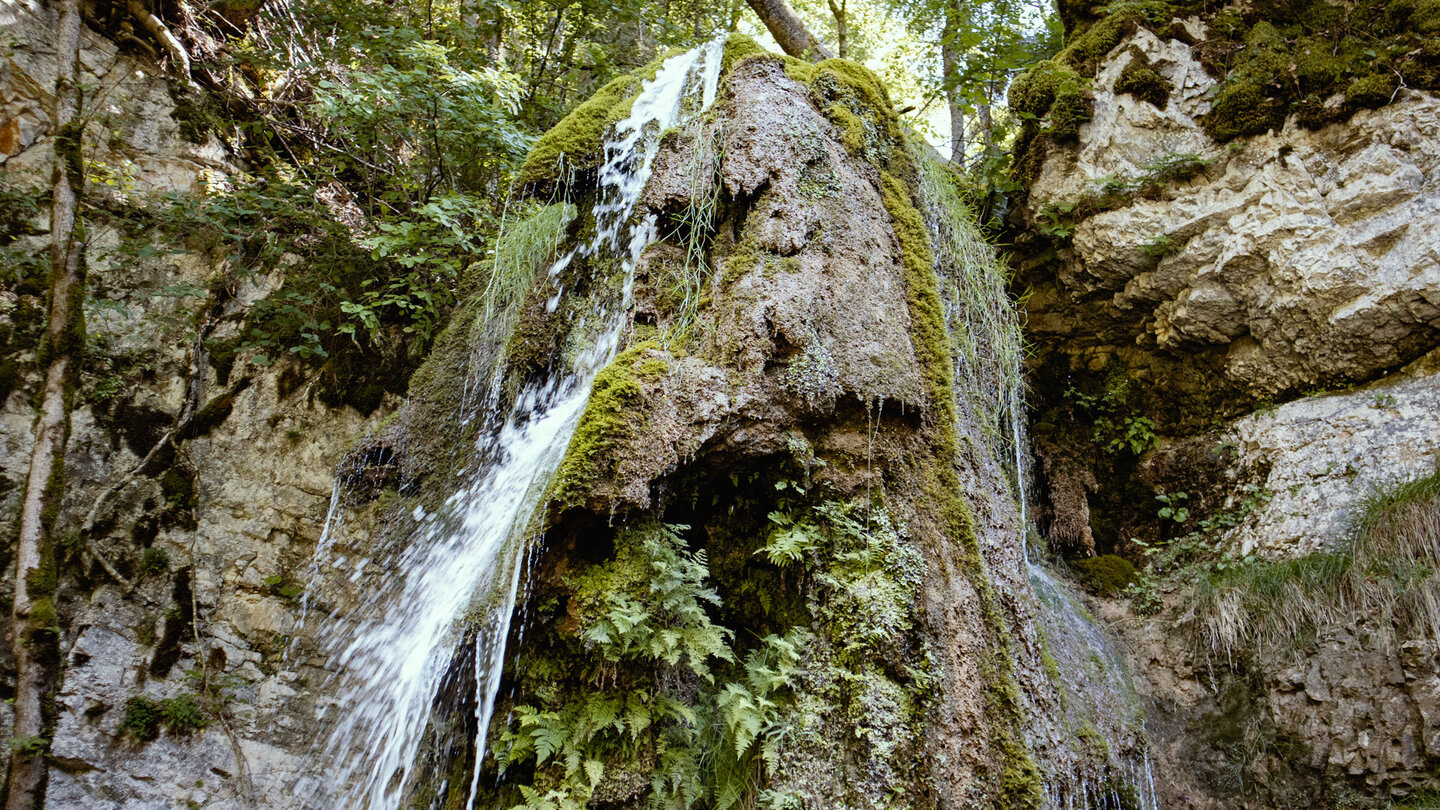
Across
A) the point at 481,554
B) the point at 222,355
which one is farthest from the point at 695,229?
the point at 222,355

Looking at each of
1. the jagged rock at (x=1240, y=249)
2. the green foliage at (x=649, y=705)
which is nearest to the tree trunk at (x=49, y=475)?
the green foliage at (x=649, y=705)

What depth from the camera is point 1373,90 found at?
15.5 feet

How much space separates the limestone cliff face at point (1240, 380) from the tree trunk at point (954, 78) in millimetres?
1907

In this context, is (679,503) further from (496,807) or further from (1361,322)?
(1361,322)

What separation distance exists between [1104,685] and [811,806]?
2536 millimetres

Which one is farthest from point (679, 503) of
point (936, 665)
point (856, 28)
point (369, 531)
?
point (856, 28)

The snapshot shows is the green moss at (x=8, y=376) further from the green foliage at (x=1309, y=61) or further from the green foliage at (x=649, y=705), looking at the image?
the green foliage at (x=1309, y=61)

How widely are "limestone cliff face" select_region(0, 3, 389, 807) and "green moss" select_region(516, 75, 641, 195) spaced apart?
8.76 ft

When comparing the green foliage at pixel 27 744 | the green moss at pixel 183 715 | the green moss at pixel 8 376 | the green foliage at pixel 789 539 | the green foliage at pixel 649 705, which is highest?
the green moss at pixel 8 376

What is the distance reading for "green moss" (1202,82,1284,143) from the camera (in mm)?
5074

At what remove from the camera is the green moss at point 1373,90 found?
4.70m

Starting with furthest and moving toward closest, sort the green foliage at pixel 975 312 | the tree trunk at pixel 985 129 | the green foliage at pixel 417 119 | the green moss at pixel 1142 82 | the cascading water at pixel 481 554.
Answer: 1. the tree trunk at pixel 985 129
2. the green foliage at pixel 417 119
3. the green moss at pixel 1142 82
4. the green foliage at pixel 975 312
5. the cascading water at pixel 481 554

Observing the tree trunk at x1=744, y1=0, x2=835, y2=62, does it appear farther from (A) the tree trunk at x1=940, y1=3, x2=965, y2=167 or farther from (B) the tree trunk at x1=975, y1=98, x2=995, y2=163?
(B) the tree trunk at x1=975, y1=98, x2=995, y2=163

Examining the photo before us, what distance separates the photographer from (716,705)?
2928 mm
